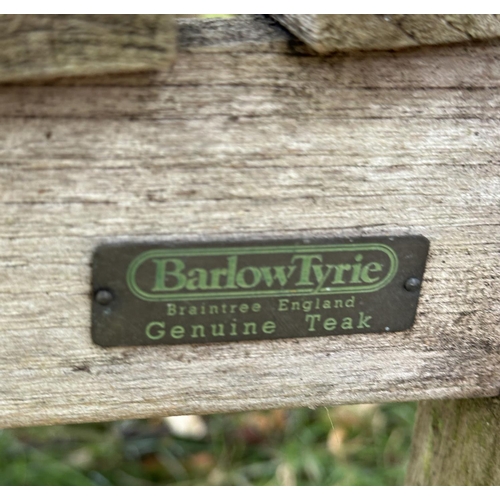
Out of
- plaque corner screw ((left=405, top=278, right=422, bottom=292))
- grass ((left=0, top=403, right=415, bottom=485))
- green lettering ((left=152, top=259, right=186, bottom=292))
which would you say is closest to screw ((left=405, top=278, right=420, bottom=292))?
plaque corner screw ((left=405, top=278, right=422, bottom=292))

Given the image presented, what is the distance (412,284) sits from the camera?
→ 86 centimetres

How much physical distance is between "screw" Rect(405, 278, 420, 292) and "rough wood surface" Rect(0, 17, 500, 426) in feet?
0.06

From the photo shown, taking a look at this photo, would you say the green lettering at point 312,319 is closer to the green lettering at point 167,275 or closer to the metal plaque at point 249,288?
the metal plaque at point 249,288

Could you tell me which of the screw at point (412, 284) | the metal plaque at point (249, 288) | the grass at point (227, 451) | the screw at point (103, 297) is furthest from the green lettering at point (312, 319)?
the grass at point (227, 451)

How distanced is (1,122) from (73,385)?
0.32m

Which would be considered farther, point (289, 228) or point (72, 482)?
point (72, 482)

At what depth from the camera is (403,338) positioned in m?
0.90

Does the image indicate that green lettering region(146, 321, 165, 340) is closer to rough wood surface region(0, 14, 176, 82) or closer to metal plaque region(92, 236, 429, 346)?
metal plaque region(92, 236, 429, 346)

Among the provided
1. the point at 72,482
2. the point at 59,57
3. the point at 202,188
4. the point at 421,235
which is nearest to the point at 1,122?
the point at 59,57

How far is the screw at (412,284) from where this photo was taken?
2.81ft

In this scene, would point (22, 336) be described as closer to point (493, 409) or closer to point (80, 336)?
point (80, 336)

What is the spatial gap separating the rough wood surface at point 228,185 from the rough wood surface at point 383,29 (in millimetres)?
25

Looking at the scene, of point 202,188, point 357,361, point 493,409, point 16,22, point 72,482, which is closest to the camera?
point 16,22

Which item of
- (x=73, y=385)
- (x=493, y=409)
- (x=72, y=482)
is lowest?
(x=72, y=482)
